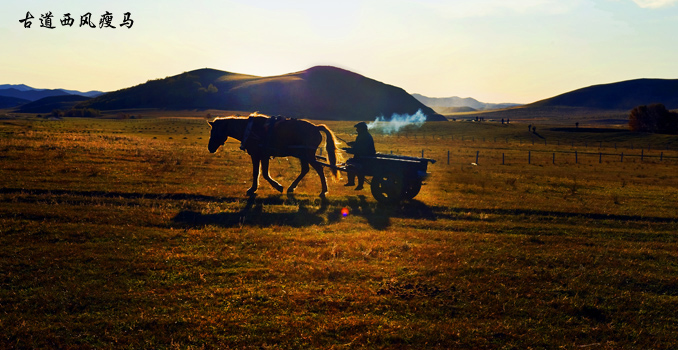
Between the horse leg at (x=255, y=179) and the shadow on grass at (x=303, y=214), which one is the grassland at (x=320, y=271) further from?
the horse leg at (x=255, y=179)

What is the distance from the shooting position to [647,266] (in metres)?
8.97

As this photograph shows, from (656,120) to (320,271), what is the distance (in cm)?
10772

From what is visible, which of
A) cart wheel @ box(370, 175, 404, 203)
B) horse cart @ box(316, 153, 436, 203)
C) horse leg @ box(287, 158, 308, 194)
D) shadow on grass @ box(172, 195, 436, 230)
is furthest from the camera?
horse leg @ box(287, 158, 308, 194)

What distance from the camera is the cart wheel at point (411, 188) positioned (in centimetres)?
1434

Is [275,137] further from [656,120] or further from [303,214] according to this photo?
[656,120]

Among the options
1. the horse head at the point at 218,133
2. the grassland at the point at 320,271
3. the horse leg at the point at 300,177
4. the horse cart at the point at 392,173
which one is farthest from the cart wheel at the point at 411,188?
the horse head at the point at 218,133

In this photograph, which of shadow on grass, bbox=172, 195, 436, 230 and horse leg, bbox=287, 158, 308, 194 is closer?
shadow on grass, bbox=172, 195, 436, 230

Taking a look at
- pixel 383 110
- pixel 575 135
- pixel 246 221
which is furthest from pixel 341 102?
pixel 246 221

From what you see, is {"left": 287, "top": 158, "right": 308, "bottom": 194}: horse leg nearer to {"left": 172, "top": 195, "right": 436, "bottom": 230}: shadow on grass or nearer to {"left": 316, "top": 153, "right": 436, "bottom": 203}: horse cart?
{"left": 172, "top": 195, "right": 436, "bottom": 230}: shadow on grass

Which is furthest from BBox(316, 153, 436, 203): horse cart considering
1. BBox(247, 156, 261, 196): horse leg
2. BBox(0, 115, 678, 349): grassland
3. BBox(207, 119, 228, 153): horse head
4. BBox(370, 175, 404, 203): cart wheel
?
BBox(207, 119, 228, 153): horse head

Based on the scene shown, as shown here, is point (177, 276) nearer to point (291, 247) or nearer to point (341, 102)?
point (291, 247)

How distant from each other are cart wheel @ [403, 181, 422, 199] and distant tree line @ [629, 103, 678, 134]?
98959 mm

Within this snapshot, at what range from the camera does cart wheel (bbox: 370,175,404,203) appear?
1423 centimetres

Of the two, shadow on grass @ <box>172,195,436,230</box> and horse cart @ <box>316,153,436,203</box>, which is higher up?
horse cart @ <box>316,153,436,203</box>
